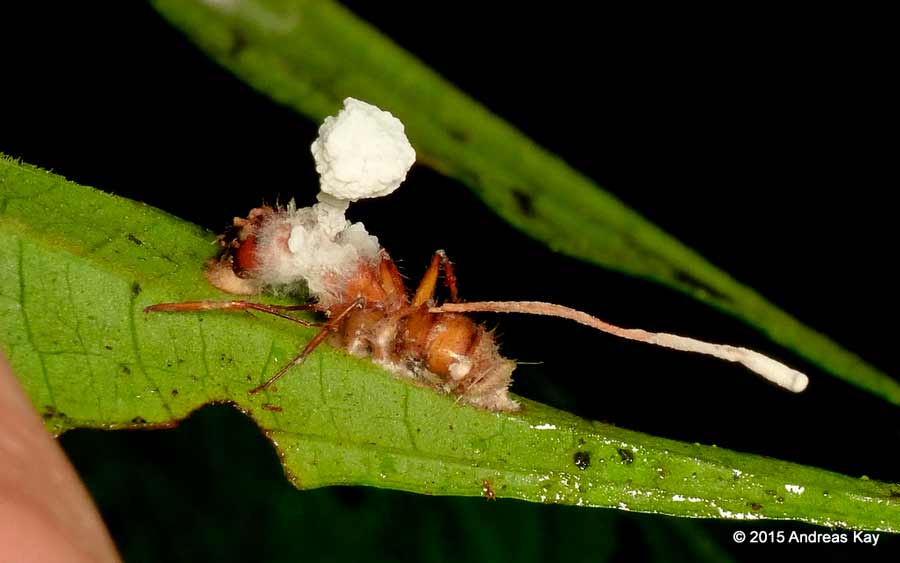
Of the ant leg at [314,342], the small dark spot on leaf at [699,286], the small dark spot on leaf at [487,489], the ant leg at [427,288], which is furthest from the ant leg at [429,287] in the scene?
the small dark spot on leaf at [699,286]

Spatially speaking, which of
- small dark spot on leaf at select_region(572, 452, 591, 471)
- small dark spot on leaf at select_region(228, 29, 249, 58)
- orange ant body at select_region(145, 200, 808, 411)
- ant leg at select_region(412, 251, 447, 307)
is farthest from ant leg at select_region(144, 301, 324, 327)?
small dark spot on leaf at select_region(228, 29, 249, 58)

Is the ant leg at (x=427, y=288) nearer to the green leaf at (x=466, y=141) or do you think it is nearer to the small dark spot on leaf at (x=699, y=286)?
the green leaf at (x=466, y=141)

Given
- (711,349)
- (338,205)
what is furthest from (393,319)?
(711,349)

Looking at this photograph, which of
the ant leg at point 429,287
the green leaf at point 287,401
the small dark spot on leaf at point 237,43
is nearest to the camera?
the green leaf at point 287,401

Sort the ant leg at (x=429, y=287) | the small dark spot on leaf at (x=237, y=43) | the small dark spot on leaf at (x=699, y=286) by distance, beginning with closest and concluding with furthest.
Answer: the ant leg at (x=429, y=287)
the small dark spot on leaf at (x=237, y=43)
the small dark spot on leaf at (x=699, y=286)

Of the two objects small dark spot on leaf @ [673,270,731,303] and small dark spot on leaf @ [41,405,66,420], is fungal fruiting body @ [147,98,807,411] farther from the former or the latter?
small dark spot on leaf @ [673,270,731,303]

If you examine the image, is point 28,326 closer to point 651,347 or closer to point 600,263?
point 600,263

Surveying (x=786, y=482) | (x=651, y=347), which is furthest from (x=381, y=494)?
(x=786, y=482)
